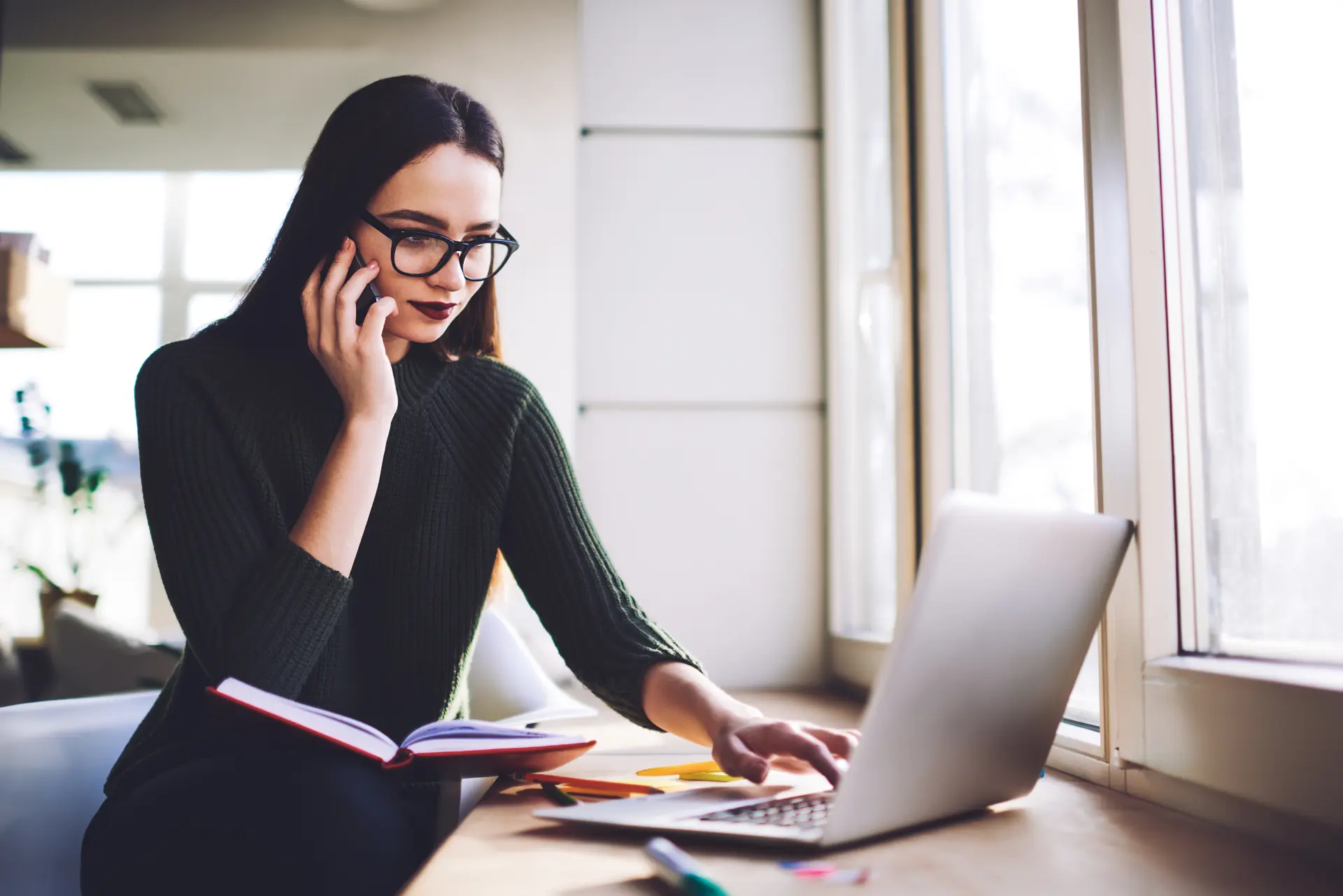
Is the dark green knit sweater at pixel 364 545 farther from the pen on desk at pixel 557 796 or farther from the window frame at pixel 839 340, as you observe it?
the window frame at pixel 839 340

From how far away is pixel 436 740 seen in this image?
0.81 metres

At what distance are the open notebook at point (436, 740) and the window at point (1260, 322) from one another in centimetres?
59

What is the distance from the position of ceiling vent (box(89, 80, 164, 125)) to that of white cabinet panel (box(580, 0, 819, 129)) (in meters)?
1.02

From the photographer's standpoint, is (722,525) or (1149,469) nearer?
(1149,469)

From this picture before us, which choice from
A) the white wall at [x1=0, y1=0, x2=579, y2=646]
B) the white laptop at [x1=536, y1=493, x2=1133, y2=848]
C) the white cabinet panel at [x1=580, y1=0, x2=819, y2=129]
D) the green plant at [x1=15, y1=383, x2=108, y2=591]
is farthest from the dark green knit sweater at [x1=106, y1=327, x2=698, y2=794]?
the green plant at [x1=15, y1=383, x2=108, y2=591]

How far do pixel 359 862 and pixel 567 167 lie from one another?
1.81 meters

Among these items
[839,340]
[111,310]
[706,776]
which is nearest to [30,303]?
[111,310]

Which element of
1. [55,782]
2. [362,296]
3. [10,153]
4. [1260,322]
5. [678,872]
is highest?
[10,153]

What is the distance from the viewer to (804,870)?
1.90ft

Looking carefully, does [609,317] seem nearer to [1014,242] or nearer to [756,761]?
[1014,242]

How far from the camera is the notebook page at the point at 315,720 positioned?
2.40 feet

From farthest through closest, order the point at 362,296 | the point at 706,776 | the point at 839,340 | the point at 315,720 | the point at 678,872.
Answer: the point at 839,340
the point at 362,296
the point at 706,776
the point at 315,720
the point at 678,872

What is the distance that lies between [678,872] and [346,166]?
2.89 ft

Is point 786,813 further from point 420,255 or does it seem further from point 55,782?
point 55,782
